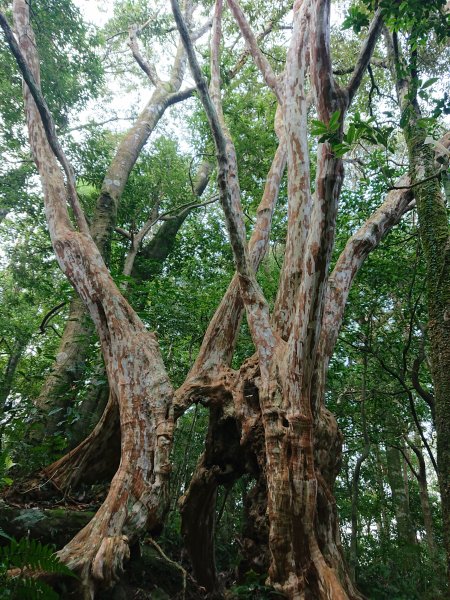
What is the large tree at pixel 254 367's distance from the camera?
3107mm

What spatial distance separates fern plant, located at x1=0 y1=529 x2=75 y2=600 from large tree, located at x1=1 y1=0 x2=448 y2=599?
0.48 m

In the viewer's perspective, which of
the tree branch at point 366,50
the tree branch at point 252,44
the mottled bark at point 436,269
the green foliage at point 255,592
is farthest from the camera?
the tree branch at point 252,44

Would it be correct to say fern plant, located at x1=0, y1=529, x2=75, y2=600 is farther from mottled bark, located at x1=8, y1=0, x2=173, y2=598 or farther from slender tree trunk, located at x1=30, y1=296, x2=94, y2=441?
slender tree trunk, located at x1=30, y1=296, x2=94, y2=441

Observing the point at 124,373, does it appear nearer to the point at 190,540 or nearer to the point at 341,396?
the point at 190,540

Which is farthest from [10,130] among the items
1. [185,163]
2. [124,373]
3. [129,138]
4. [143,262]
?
[124,373]

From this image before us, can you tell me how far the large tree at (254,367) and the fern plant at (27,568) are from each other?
482mm

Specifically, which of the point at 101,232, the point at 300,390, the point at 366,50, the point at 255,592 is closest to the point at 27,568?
the point at 255,592

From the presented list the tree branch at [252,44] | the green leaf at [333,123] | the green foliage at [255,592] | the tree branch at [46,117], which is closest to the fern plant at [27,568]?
the green foliage at [255,592]

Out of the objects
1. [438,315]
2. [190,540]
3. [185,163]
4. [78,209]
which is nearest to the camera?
[438,315]

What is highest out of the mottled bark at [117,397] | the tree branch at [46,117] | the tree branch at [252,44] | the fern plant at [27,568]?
the tree branch at [252,44]

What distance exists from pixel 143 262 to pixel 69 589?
7.46 metres

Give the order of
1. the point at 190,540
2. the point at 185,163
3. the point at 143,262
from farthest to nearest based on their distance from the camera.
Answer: the point at 185,163 < the point at 143,262 < the point at 190,540

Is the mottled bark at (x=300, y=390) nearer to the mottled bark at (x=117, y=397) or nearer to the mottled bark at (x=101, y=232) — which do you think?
the mottled bark at (x=117, y=397)

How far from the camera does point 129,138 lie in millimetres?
8484
